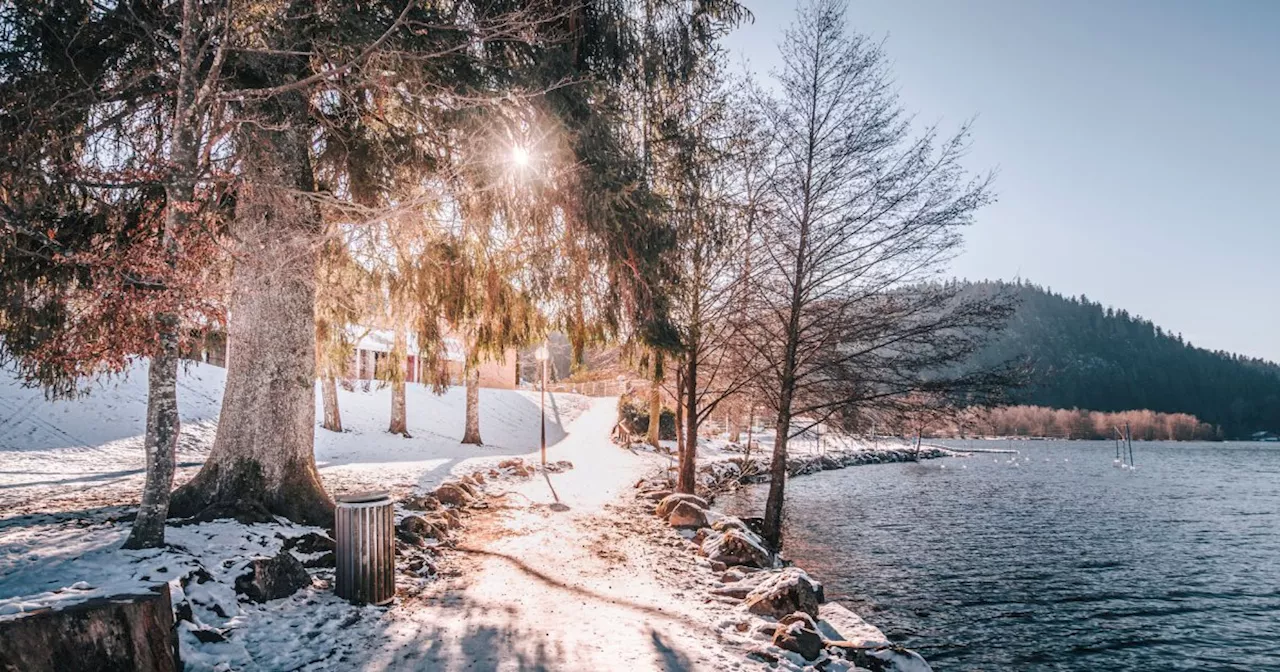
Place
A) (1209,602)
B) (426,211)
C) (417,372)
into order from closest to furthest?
(426,211), (1209,602), (417,372)

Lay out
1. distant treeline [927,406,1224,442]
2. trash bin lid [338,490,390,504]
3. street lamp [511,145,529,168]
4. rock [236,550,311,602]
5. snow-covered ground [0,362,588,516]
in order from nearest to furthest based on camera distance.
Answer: rock [236,550,311,602] → trash bin lid [338,490,390,504] → street lamp [511,145,529,168] → snow-covered ground [0,362,588,516] → distant treeline [927,406,1224,442]

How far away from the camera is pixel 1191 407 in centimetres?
12900

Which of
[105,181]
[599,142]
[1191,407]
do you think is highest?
[599,142]

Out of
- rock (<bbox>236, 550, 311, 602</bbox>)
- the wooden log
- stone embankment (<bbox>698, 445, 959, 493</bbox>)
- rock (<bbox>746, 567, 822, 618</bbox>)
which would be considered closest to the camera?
the wooden log

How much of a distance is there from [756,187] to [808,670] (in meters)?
7.97

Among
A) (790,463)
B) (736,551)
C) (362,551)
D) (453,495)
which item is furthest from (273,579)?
(790,463)

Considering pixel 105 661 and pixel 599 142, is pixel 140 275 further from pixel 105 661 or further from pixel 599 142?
pixel 599 142

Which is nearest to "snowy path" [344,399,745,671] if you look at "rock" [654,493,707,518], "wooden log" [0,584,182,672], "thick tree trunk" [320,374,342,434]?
"rock" [654,493,707,518]

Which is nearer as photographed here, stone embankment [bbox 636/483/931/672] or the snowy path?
the snowy path

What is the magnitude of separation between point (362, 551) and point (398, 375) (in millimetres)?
11843

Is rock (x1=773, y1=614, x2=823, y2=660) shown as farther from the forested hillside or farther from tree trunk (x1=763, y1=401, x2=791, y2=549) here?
the forested hillside

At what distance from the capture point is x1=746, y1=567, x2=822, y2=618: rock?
6.15 metres

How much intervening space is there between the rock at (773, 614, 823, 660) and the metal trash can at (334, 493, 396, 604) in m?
3.63

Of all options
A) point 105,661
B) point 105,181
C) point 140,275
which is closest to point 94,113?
point 105,181
